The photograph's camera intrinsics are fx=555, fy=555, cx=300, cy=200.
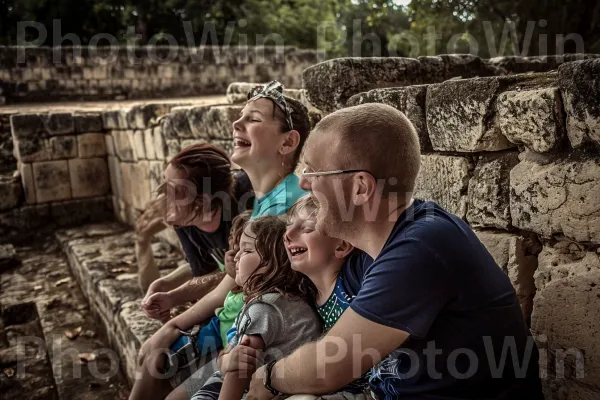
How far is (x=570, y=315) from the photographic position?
1813mm

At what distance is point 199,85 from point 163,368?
10930 mm

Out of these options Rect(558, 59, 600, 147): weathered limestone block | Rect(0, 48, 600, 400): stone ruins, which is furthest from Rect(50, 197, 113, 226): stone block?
Rect(558, 59, 600, 147): weathered limestone block

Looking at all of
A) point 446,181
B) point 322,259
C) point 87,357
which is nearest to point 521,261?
point 446,181

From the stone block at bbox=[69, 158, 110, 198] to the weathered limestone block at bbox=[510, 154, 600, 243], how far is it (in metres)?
6.85

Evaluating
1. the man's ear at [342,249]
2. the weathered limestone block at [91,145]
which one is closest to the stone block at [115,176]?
the weathered limestone block at [91,145]

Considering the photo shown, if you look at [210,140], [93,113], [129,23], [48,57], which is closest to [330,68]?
[210,140]

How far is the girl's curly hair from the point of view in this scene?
80.3 inches

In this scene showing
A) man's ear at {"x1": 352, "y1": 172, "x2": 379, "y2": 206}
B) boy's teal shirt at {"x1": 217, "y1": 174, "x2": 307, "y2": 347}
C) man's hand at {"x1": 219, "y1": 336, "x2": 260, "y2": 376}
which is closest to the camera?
man's ear at {"x1": 352, "y1": 172, "x2": 379, "y2": 206}

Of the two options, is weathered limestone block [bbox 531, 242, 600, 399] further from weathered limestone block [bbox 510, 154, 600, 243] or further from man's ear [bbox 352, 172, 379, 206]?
man's ear [bbox 352, 172, 379, 206]

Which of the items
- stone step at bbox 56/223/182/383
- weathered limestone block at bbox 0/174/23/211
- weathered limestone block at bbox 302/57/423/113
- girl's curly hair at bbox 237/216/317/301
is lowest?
stone step at bbox 56/223/182/383

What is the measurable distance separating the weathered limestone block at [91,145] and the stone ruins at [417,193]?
0.05 feet

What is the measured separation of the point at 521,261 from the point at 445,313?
0.64 metres

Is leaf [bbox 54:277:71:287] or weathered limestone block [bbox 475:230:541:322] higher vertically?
weathered limestone block [bbox 475:230:541:322]

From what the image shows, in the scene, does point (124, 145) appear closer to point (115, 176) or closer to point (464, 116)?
point (115, 176)
